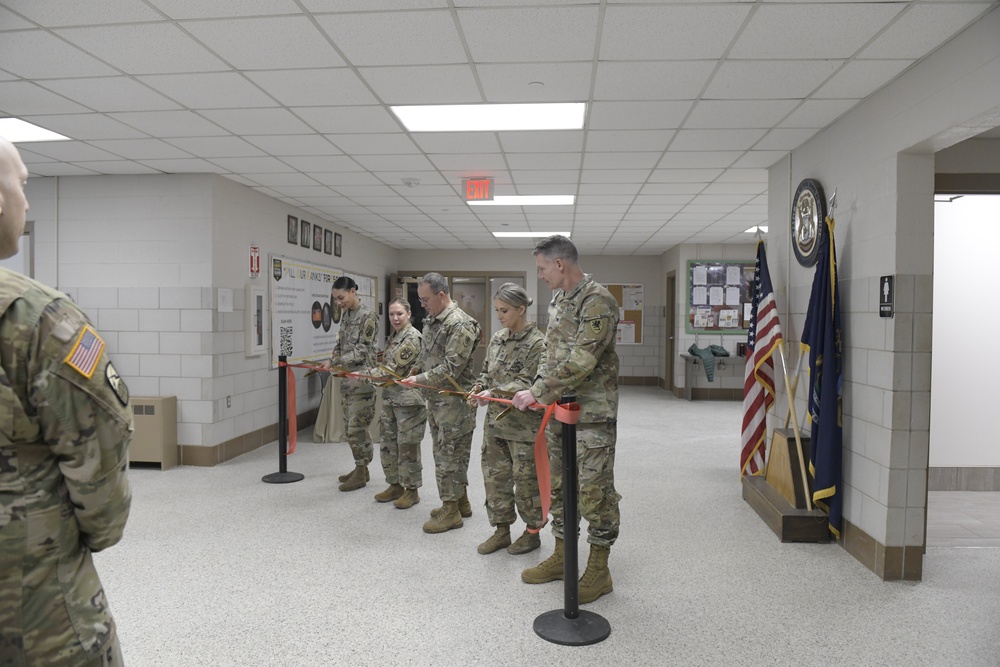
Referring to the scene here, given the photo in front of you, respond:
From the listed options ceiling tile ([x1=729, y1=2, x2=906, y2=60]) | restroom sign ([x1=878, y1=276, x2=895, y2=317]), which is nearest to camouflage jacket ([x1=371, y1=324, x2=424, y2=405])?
ceiling tile ([x1=729, y1=2, x2=906, y2=60])

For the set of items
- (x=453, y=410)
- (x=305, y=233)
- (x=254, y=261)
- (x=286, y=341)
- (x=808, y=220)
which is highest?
(x=305, y=233)

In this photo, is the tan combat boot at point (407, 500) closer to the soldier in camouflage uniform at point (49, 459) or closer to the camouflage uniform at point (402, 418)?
the camouflage uniform at point (402, 418)

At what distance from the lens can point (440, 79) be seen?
3.31 m

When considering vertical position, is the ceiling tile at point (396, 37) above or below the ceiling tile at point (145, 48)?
above

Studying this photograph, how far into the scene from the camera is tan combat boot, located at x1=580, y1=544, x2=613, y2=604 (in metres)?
2.96

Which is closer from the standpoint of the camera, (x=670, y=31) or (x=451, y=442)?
(x=670, y=31)

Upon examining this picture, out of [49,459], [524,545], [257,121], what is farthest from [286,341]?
[49,459]

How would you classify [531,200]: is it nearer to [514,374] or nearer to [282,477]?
[514,374]

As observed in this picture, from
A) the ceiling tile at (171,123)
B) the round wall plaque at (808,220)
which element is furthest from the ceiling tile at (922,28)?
the ceiling tile at (171,123)

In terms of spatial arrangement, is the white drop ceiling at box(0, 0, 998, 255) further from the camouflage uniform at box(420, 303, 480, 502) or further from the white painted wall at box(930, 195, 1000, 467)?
the white painted wall at box(930, 195, 1000, 467)

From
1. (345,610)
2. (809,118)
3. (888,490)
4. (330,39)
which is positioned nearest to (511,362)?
(345,610)

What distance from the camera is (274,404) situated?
6.74 metres

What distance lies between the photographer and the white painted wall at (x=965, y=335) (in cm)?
488

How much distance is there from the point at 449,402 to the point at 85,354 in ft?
9.42
